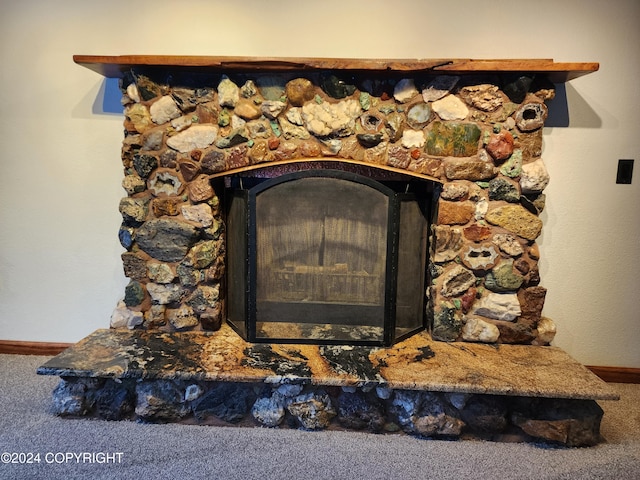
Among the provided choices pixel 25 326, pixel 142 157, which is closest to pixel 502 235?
pixel 142 157

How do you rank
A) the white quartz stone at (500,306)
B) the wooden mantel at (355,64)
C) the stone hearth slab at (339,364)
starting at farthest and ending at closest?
the white quartz stone at (500,306) < the wooden mantel at (355,64) < the stone hearth slab at (339,364)

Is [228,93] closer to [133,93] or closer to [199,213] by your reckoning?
[133,93]

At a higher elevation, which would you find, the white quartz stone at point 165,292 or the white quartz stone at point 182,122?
the white quartz stone at point 182,122

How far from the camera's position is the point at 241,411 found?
1.71m

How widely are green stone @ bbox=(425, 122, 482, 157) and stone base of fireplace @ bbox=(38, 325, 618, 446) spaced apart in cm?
89

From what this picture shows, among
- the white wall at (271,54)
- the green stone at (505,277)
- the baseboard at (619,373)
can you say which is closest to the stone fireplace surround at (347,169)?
the green stone at (505,277)

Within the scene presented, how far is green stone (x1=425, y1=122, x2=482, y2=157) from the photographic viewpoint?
1.88 m

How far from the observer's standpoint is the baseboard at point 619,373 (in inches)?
85.5

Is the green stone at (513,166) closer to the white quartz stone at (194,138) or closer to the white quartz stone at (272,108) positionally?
the white quartz stone at (272,108)

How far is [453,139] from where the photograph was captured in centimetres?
188

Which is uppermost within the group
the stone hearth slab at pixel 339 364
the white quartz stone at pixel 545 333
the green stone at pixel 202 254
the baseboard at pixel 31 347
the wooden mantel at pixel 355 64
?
the wooden mantel at pixel 355 64

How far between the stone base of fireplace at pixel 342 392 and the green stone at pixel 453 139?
0.89 meters

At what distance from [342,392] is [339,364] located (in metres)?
0.11

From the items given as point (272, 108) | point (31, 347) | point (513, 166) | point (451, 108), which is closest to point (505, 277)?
point (513, 166)
